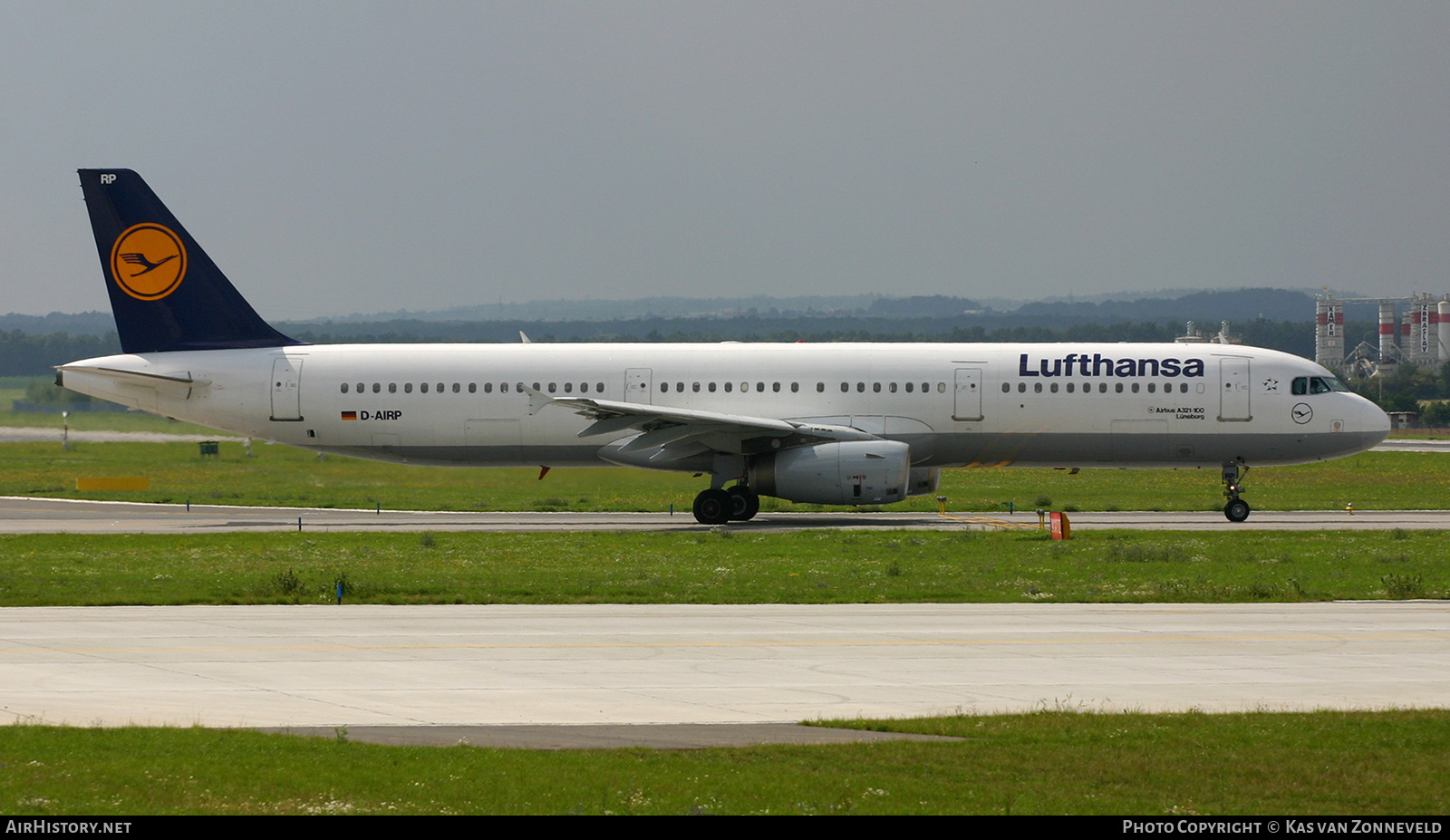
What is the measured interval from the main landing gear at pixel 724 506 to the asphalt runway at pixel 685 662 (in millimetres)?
12476

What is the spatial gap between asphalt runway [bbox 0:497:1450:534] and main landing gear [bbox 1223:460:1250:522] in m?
0.27

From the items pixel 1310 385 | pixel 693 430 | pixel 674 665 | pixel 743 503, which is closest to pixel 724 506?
pixel 743 503

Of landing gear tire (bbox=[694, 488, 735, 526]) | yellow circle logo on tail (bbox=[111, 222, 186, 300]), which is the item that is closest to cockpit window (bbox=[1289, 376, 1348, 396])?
landing gear tire (bbox=[694, 488, 735, 526])

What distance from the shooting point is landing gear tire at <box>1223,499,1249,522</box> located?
110ft

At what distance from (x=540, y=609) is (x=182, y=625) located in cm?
485

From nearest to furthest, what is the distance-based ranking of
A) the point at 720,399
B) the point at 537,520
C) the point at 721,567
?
1. the point at 721,567
2. the point at 720,399
3. the point at 537,520

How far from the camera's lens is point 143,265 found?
119 ft

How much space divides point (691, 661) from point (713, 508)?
17426 mm

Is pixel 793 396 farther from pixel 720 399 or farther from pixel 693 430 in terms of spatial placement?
pixel 693 430

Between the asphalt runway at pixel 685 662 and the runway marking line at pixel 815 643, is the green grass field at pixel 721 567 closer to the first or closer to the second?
the asphalt runway at pixel 685 662

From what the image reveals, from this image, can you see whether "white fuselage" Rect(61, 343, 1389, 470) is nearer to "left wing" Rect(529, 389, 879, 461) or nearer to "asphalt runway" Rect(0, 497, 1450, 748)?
"left wing" Rect(529, 389, 879, 461)

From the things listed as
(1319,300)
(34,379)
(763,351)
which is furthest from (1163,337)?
(763,351)

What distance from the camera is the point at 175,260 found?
1435 inches

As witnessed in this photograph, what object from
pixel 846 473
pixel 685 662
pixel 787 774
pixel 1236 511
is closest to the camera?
pixel 787 774
